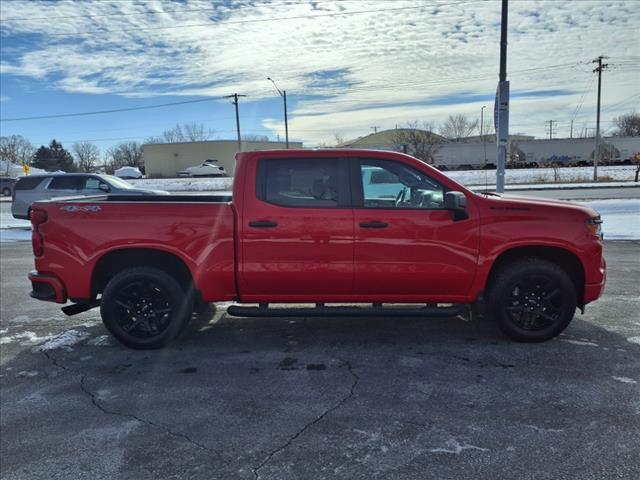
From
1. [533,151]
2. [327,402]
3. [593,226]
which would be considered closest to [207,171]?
[533,151]

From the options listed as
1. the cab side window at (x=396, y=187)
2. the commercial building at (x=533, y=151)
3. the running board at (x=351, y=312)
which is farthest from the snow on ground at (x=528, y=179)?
the running board at (x=351, y=312)

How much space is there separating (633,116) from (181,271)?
379ft

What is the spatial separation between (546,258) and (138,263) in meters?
3.99

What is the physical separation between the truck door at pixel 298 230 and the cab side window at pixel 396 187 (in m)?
0.21

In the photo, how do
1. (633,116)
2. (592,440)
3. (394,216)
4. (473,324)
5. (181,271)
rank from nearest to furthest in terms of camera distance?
(592,440), (394,216), (181,271), (473,324), (633,116)

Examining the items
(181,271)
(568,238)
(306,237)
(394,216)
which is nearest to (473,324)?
(568,238)

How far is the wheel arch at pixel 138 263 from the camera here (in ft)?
15.8

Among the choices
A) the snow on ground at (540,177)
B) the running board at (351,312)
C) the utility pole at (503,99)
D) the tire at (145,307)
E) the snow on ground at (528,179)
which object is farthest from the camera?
the snow on ground at (540,177)

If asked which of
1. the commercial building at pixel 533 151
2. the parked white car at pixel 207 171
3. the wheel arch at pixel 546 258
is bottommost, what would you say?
the wheel arch at pixel 546 258

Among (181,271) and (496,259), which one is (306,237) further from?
(496,259)

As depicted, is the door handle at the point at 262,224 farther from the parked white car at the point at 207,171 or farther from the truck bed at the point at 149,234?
the parked white car at the point at 207,171

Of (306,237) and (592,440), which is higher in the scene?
(306,237)

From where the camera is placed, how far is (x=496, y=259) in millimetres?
4637

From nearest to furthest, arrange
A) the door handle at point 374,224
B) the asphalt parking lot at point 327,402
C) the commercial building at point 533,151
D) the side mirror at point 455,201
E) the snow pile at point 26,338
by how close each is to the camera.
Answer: the asphalt parking lot at point 327,402, the side mirror at point 455,201, the door handle at point 374,224, the snow pile at point 26,338, the commercial building at point 533,151
